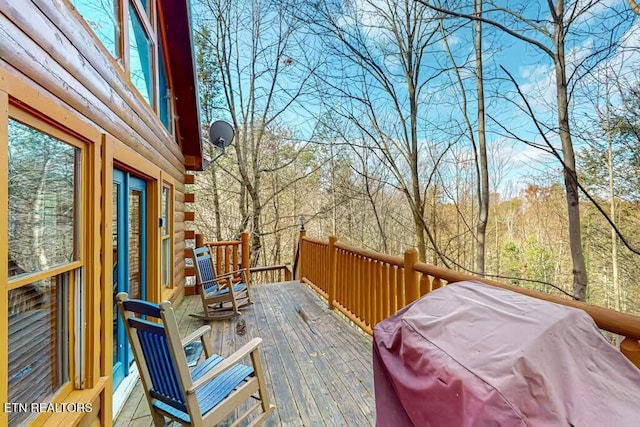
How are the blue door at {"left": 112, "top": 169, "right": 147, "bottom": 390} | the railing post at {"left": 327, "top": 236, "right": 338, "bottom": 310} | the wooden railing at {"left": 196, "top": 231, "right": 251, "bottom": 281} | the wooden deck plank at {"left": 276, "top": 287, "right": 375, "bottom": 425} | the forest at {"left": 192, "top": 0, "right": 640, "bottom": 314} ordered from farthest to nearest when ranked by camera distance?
the wooden railing at {"left": 196, "top": 231, "right": 251, "bottom": 281}, the railing post at {"left": 327, "top": 236, "right": 338, "bottom": 310}, the forest at {"left": 192, "top": 0, "right": 640, "bottom": 314}, the blue door at {"left": 112, "top": 169, "right": 147, "bottom": 390}, the wooden deck plank at {"left": 276, "top": 287, "right": 375, "bottom": 425}

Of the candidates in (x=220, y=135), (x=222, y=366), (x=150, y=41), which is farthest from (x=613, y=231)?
(x=150, y=41)

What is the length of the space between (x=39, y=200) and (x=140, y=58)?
2.59 meters

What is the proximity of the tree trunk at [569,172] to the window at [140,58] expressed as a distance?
13.6ft

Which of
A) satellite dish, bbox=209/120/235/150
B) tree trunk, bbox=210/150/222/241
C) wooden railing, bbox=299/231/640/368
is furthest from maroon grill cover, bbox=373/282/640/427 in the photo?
tree trunk, bbox=210/150/222/241

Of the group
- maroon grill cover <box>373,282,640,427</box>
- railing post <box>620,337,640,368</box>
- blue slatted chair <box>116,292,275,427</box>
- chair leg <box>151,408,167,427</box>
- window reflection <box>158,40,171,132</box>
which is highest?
window reflection <box>158,40,171,132</box>

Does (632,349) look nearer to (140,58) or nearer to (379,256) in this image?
(379,256)

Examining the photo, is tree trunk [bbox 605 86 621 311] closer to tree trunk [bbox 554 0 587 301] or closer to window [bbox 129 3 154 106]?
tree trunk [bbox 554 0 587 301]

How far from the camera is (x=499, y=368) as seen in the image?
829 mm

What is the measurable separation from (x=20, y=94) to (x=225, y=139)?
4.19 meters

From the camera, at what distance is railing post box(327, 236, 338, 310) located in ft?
13.7

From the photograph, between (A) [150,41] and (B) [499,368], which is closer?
(B) [499,368]

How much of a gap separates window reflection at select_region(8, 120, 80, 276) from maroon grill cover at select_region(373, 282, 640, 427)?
1.55m

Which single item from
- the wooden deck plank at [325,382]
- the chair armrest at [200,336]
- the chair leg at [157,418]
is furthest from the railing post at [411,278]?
the chair leg at [157,418]

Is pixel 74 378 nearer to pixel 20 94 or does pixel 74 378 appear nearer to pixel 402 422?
pixel 20 94
